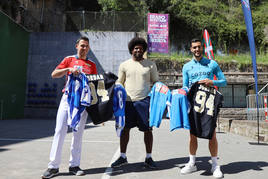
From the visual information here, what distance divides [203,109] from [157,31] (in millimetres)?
15152

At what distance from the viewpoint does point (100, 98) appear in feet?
11.3

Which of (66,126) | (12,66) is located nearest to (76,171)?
(66,126)

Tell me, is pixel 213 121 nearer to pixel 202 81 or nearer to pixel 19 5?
pixel 202 81

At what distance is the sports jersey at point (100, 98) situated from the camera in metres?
3.36

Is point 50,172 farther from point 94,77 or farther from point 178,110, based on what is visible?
point 178,110

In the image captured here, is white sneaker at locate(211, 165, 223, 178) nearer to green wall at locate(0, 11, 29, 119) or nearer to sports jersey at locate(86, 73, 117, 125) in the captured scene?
sports jersey at locate(86, 73, 117, 125)

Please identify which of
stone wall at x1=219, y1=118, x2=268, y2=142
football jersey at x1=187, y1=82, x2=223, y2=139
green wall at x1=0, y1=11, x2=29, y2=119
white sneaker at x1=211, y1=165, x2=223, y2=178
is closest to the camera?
white sneaker at x1=211, y1=165, x2=223, y2=178

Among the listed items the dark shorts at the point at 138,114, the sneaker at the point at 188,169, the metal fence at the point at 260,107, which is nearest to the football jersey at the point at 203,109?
the sneaker at the point at 188,169

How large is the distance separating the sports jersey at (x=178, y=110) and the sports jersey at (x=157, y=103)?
0.39ft

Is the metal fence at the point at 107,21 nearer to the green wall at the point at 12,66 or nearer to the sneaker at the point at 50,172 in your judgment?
the green wall at the point at 12,66

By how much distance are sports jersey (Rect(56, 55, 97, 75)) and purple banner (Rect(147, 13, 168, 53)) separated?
1437cm

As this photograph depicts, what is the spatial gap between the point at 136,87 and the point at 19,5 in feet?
54.0

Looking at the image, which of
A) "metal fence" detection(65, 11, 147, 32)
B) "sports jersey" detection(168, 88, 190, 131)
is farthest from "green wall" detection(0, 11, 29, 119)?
"sports jersey" detection(168, 88, 190, 131)

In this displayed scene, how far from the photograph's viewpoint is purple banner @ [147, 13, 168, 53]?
1731 cm
